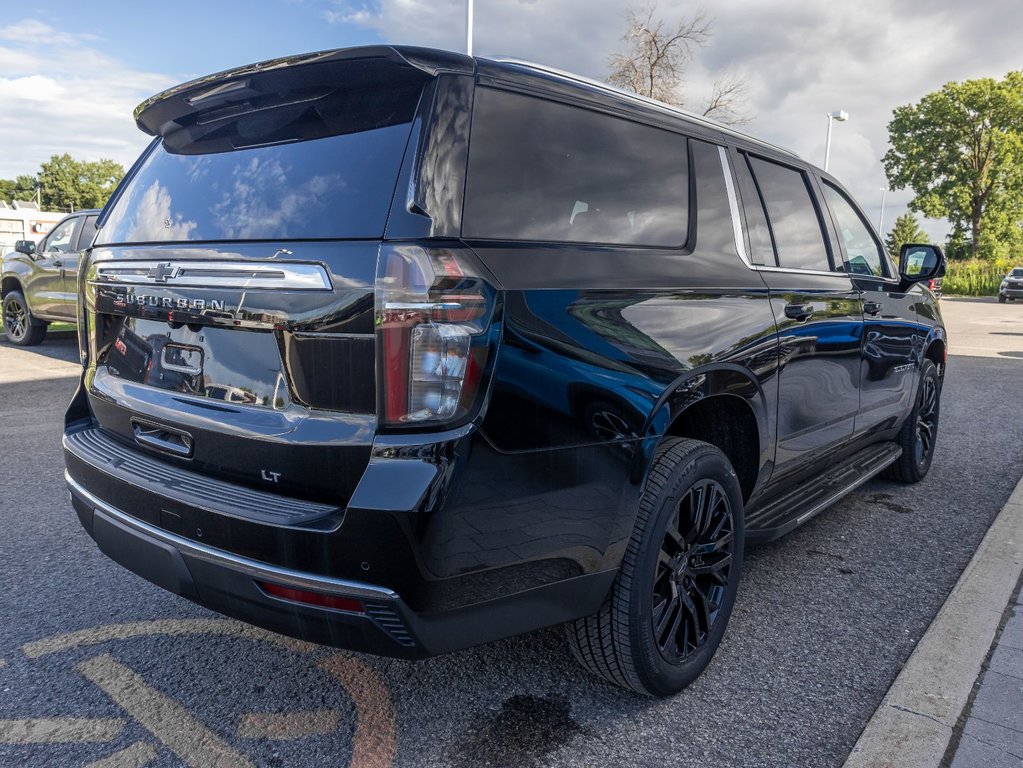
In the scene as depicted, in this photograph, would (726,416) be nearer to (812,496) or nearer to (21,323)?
(812,496)

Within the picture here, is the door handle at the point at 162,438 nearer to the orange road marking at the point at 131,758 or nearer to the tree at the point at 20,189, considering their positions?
the orange road marking at the point at 131,758

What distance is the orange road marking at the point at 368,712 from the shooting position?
2.16 metres

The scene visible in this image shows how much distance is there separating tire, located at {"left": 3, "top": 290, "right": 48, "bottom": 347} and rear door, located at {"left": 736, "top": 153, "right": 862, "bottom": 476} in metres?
10.4

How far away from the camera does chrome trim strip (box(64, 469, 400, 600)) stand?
5.96ft

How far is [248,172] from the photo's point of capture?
223 cm

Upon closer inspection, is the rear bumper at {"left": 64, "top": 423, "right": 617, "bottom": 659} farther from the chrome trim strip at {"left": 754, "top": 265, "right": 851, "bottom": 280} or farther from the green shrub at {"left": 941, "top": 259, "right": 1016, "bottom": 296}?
the green shrub at {"left": 941, "top": 259, "right": 1016, "bottom": 296}

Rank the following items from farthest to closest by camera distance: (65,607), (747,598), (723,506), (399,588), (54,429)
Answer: (54,429) → (747,598) → (65,607) → (723,506) → (399,588)

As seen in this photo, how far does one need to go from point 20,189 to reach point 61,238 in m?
128

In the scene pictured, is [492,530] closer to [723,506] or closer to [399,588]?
[399,588]

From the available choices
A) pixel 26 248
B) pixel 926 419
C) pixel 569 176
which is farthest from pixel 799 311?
pixel 26 248

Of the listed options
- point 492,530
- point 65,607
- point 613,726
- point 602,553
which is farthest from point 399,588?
point 65,607

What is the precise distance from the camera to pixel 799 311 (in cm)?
313

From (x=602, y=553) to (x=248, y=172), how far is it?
1.46 m

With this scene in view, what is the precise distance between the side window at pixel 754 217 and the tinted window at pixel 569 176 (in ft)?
1.37
